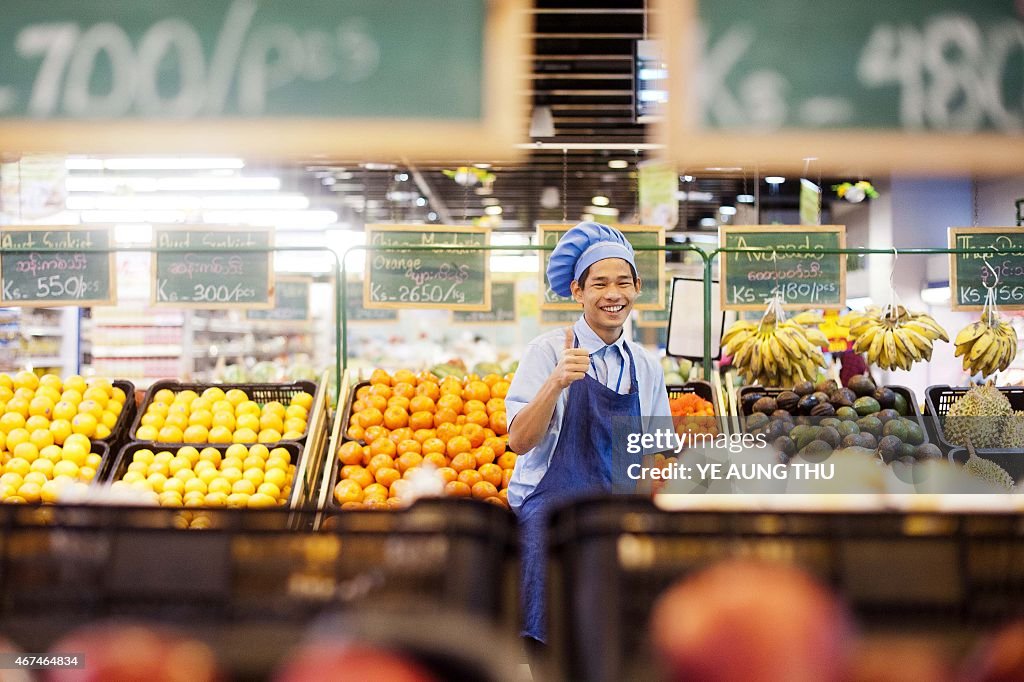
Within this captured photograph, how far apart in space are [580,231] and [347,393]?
74.5 inches

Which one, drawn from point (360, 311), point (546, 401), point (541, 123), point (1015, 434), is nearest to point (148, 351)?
point (360, 311)

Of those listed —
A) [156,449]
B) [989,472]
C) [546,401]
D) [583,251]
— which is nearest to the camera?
[546,401]

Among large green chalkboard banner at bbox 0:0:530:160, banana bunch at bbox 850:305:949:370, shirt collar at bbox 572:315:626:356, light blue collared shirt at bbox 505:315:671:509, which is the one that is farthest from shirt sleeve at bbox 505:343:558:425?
banana bunch at bbox 850:305:949:370

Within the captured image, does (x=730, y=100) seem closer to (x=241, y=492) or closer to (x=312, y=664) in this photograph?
(x=312, y=664)

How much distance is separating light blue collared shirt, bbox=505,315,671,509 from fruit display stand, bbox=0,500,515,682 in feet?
4.92

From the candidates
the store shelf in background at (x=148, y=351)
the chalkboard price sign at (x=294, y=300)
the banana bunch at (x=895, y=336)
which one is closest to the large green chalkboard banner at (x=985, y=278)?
the banana bunch at (x=895, y=336)

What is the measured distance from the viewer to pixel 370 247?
4.19 metres

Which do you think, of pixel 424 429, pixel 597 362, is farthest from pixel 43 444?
pixel 597 362

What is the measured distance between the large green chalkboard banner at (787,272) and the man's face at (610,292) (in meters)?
2.09

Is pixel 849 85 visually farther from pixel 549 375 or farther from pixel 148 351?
pixel 148 351

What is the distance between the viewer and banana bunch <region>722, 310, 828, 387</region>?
163 inches

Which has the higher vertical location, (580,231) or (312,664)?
(580,231)

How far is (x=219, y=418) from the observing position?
12.9 ft

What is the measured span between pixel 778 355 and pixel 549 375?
2129 mm
